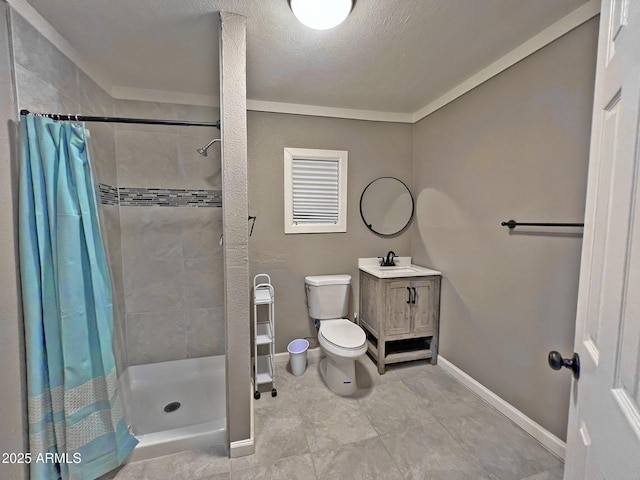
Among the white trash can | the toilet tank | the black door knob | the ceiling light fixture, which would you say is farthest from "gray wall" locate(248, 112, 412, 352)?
the black door knob

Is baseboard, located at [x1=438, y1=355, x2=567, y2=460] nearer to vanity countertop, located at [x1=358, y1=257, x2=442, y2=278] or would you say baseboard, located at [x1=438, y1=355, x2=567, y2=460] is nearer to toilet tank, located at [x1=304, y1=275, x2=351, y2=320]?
vanity countertop, located at [x1=358, y1=257, x2=442, y2=278]

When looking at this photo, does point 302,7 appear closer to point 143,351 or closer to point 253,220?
point 253,220

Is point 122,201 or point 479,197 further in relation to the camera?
point 122,201

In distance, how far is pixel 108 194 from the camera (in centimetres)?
197

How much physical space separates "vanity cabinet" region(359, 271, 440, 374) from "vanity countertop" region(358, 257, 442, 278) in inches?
1.5

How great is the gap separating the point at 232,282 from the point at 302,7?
4.54 ft

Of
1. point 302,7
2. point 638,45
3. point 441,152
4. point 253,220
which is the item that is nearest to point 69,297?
point 253,220

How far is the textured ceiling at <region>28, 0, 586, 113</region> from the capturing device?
134 centimetres

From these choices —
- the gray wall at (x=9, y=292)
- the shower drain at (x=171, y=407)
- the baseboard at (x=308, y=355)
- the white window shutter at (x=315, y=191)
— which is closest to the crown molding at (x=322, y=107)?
the gray wall at (x=9, y=292)

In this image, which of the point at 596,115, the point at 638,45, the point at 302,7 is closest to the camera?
the point at 638,45

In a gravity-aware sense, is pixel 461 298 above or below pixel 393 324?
above

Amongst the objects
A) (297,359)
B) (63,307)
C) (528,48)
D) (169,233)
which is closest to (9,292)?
(63,307)

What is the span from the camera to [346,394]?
2.04m

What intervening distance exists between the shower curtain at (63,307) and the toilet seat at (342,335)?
1350 millimetres
